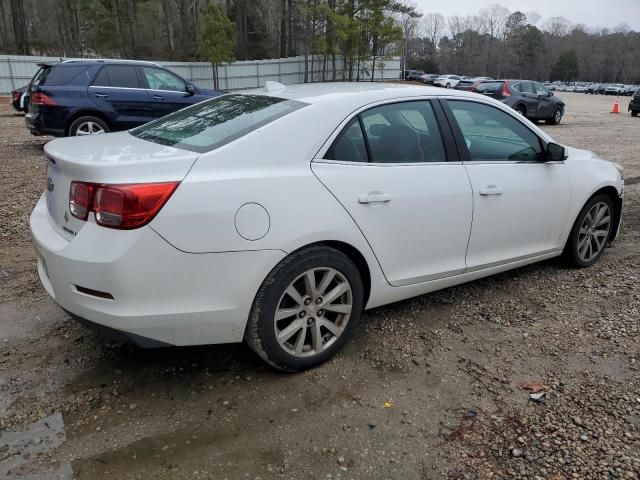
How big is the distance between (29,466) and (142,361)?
0.90 m

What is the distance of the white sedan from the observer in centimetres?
251

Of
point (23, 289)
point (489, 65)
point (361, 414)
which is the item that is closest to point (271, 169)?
point (361, 414)

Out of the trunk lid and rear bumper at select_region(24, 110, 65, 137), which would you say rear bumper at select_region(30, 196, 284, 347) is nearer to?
the trunk lid

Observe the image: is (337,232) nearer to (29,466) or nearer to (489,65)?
(29,466)

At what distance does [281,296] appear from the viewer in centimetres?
281

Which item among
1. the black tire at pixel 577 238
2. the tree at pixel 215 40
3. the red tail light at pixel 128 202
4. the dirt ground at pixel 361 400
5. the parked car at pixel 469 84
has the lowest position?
the dirt ground at pixel 361 400

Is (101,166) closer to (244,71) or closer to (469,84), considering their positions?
(469,84)

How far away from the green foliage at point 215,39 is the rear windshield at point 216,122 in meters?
30.5

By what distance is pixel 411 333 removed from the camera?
3.57m

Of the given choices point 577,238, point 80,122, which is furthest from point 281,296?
point 80,122

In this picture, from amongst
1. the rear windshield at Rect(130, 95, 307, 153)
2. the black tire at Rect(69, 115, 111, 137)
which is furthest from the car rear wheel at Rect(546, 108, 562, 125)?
the rear windshield at Rect(130, 95, 307, 153)

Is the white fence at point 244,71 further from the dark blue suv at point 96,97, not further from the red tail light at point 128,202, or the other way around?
the red tail light at point 128,202

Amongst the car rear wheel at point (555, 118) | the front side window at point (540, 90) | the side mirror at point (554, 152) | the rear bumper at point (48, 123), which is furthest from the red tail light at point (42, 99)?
the car rear wheel at point (555, 118)

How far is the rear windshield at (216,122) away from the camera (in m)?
2.95
